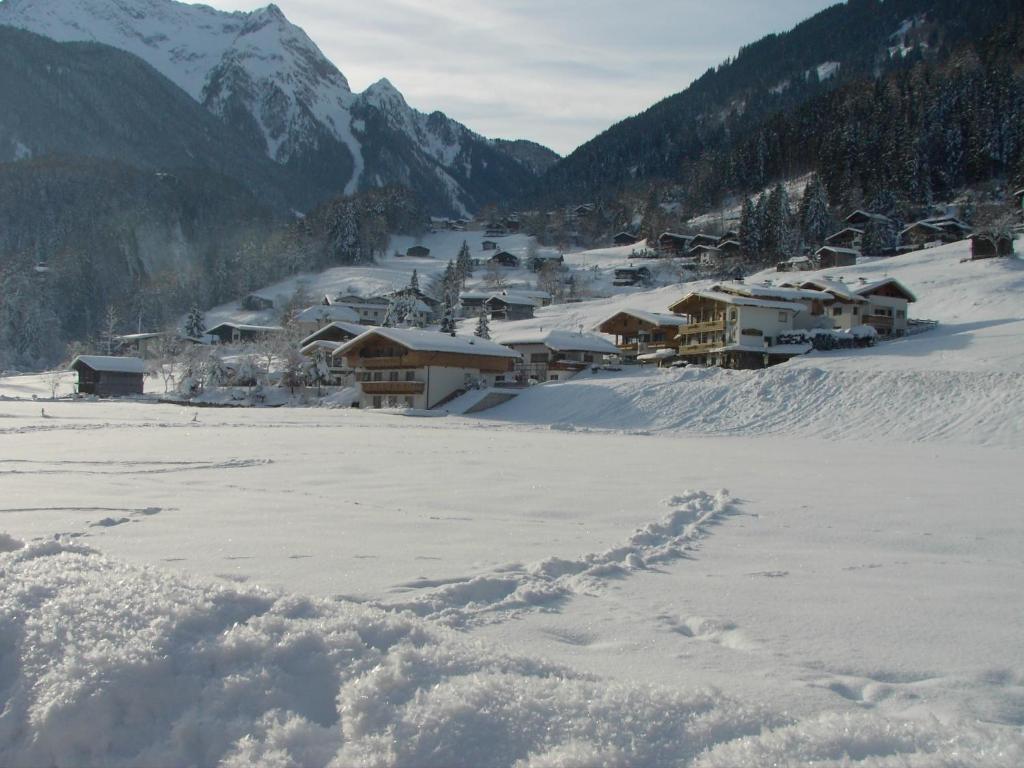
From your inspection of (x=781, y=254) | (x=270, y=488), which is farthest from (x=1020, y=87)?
(x=270, y=488)

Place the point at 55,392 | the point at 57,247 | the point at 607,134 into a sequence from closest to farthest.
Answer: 1. the point at 55,392
2. the point at 57,247
3. the point at 607,134

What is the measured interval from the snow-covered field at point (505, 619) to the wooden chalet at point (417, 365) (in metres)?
30.1

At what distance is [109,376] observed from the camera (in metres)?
61.2

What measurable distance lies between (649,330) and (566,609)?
52.7 m

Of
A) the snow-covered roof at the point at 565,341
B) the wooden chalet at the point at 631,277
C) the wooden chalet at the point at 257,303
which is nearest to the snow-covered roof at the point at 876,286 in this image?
the snow-covered roof at the point at 565,341

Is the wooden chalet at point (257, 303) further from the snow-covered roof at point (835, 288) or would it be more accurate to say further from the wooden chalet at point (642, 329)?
the snow-covered roof at point (835, 288)

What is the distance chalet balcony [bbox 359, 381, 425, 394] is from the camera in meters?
44.8

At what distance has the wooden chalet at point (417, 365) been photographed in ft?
147

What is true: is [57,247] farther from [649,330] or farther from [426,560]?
[426,560]

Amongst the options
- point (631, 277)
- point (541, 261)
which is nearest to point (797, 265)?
point (631, 277)

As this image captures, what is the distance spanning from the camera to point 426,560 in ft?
22.5

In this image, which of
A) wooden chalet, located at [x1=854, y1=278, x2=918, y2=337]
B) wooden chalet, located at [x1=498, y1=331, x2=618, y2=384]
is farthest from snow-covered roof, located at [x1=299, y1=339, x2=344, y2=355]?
wooden chalet, located at [x1=854, y1=278, x2=918, y2=337]

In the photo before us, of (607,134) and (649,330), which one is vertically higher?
(607,134)

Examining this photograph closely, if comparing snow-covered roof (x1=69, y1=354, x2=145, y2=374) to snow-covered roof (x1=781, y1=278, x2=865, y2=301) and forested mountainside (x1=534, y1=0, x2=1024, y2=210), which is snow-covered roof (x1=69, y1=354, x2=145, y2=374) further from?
forested mountainside (x1=534, y1=0, x2=1024, y2=210)
